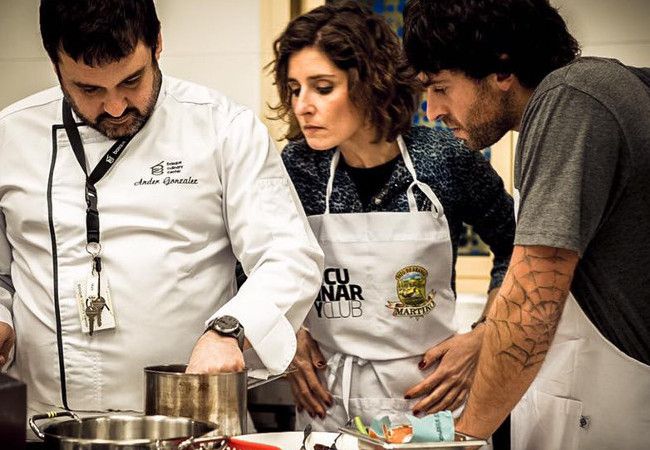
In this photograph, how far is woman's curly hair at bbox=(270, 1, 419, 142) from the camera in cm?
209

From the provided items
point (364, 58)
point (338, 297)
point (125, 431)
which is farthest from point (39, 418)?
point (364, 58)

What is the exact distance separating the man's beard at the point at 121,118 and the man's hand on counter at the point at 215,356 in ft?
1.68

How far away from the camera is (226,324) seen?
1.54 m

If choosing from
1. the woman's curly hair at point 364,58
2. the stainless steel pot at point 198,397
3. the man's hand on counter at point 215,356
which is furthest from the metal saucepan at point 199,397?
the woman's curly hair at point 364,58

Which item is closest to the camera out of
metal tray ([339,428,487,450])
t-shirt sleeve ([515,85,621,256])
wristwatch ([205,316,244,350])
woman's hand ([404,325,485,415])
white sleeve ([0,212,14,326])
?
metal tray ([339,428,487,450])

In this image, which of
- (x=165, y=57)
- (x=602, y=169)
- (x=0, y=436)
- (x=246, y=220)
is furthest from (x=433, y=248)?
(x=165, y=57)

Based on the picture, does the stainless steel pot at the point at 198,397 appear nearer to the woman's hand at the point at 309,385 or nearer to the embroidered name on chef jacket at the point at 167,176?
the embroidered name on chef jacket at the point at 167,176

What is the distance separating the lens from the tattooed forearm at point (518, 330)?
1.30 metres

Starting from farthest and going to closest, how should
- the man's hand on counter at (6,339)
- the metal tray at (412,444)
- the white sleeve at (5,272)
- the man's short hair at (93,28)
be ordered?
1. the white sleeve at (5,272)
2. the man's hand on counter at (6,339)
3. the man's short hair at (93,28)
4. the metal tray at (412,444)

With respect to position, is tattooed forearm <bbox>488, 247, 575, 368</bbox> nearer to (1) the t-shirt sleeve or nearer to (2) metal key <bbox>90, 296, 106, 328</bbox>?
(1) the t-shirt sleeve

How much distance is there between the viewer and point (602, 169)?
1.27m

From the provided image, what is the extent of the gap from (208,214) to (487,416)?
0.73 metres

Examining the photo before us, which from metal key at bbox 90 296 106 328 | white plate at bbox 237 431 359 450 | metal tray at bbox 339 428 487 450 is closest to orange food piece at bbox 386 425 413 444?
metal tray at bbox 339 428 487 450

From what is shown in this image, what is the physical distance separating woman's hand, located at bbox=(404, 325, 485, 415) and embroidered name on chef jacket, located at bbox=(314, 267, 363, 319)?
0.68ft
